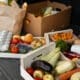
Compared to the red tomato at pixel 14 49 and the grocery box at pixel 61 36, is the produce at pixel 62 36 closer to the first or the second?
the grocery box at pixel 61 36

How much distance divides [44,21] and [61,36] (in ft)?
0.42

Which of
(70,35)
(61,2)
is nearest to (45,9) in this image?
(61,2)

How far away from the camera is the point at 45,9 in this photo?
1.76m

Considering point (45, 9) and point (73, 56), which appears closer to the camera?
point (73, 56)

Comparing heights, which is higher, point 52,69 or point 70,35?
point 70,35

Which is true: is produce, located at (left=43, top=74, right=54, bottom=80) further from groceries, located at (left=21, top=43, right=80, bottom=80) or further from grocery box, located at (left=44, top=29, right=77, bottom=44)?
grocery box, located at (left=44, top=29, right=77, bottom=44)

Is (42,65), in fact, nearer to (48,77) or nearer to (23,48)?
(48,77)

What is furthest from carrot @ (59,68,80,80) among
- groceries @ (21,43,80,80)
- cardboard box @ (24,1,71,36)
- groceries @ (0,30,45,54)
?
cardboard box @ (24,1,71,36)

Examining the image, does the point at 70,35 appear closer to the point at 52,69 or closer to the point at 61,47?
the point at 61,47

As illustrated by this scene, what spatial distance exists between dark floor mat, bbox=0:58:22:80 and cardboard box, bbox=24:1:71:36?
10.5 inches

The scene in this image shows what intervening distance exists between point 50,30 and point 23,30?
0.17 m

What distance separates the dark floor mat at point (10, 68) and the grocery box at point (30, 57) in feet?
0.17

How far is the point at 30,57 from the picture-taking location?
4.29ft

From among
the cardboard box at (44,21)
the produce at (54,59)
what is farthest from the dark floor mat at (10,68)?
the cardboard box at (44,21)
